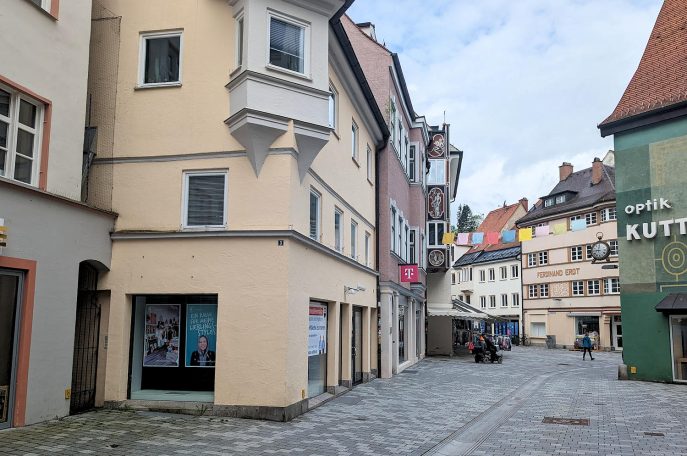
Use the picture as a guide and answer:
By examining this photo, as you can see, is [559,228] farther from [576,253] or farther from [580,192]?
[580,192]

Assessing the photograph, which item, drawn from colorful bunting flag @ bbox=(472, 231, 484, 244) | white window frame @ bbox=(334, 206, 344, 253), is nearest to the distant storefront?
colorful bunting flag @ bbox=(472, 231, 484, 244)

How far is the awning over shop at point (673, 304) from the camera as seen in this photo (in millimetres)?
20609

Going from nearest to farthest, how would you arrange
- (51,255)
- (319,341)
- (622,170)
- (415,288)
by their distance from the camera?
1. (51,255)
2. (319,341)
3. (622,170)
4. (415,288)

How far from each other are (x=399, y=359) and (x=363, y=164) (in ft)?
29.7

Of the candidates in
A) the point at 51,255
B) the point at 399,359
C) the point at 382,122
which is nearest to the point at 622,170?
the point at 382,122

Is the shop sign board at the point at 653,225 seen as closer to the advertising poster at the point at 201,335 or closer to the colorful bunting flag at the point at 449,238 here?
the colorful bunting flag at the point at 449,238

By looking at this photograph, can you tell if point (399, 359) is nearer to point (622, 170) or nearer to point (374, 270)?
point (374, 270)

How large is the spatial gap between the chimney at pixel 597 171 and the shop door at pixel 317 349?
1735 inches

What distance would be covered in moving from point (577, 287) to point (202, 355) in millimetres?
46090

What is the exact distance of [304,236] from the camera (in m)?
12.8

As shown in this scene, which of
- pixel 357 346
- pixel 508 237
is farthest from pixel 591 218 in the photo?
pixel 357 346

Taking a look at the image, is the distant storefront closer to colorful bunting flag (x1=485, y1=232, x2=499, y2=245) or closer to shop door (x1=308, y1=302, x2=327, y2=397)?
colorful bunting flag (x1=485, y1=232, x2=499, y2=245)

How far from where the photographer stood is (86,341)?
41.8 ft

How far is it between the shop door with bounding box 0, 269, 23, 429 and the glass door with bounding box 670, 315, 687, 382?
19805 mm
